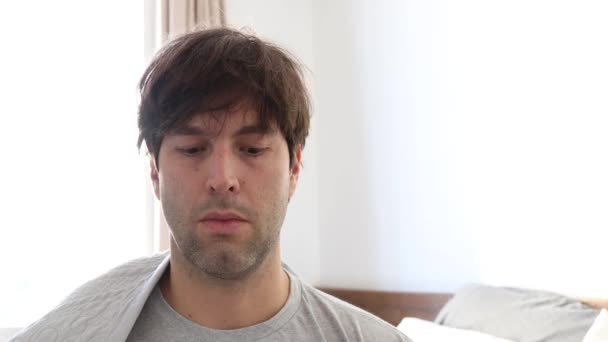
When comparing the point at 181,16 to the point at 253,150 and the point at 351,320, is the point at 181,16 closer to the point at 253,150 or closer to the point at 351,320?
the point at 253,150

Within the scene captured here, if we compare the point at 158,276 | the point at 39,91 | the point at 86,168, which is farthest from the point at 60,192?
the point at 158,276

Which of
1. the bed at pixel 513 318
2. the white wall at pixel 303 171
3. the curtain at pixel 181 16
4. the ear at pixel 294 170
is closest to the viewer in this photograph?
the ear at pixel 294 170

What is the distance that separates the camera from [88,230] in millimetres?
2256

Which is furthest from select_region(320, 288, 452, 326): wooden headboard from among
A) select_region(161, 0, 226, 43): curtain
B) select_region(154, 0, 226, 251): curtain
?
select_region(161, 0, 226, 43): curtain

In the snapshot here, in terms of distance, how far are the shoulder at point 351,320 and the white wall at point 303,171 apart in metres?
1.67

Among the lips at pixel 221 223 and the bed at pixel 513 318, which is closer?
the lips at pixel 221 223

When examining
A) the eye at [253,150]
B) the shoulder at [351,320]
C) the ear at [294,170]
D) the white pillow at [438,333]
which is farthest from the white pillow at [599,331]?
the eye at [253,150]

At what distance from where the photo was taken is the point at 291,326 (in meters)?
1.08

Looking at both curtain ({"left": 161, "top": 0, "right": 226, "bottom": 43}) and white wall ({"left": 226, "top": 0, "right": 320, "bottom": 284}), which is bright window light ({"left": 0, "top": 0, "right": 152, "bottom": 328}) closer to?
curtain ({"left": 161, "top": 0, "right": 226, "bottom": 43})

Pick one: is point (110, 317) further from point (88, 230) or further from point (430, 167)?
point (430, 167)

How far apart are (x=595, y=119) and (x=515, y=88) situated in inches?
12.2

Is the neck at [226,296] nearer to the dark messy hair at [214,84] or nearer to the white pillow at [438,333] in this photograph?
the dark messy hair at [214,84]

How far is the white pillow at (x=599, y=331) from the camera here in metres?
1.73

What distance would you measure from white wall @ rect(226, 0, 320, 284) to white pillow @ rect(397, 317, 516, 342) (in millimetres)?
809
